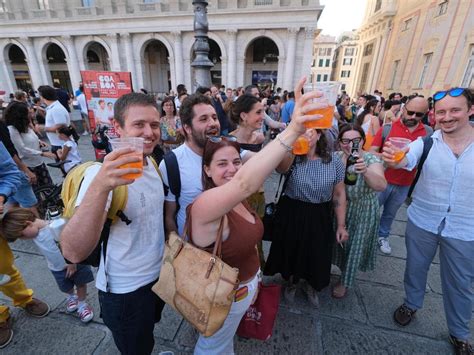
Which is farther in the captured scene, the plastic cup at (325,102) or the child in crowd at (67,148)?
the child in crowd at (67,148)

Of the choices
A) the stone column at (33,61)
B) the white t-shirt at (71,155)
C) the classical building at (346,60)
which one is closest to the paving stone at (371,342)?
the white t-shirt at (71,155)

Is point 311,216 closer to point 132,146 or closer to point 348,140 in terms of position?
point 348,140

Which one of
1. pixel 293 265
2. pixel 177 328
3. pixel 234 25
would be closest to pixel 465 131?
pixel 293 265

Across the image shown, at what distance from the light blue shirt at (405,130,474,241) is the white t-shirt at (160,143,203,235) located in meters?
2.05

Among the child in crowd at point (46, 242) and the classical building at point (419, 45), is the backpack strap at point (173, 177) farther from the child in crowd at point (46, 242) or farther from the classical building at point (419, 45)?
the classical building at point (419, 45)

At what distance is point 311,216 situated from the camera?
7.81ft

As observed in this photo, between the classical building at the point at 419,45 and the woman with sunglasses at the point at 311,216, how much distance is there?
15.8 meters

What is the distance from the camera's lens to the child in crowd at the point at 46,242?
6.93ft

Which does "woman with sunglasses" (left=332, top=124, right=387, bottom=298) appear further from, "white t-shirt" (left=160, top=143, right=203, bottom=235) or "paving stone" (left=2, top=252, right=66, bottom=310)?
"paving stone" (left=2, top=252, right=66, bottom=310)

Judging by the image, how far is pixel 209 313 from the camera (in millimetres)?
1287

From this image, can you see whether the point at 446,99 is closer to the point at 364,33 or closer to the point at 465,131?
the point at 465,131

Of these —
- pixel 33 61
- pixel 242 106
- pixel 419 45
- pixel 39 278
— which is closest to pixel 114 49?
pixel 33 61

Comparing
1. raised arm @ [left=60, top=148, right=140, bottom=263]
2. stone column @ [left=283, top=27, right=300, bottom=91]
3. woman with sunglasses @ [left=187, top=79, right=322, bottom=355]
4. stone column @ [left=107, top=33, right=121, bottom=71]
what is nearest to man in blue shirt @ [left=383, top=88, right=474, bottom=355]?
woman with sunglasses @ [left=187, top=79, right=322, bottom=355]

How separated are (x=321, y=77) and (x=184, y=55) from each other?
163 ft
